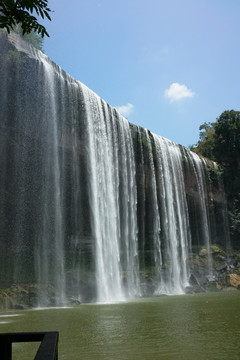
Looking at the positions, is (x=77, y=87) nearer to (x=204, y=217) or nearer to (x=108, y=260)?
(x=108, y=260)

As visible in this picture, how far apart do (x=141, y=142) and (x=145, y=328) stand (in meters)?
19.5

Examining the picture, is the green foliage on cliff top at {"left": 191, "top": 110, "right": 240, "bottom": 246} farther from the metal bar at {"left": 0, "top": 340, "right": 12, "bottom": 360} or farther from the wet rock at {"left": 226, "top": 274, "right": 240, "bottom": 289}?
the metal bar at {"left": 0, "top": 340, "right": 12, "bottom": 360}

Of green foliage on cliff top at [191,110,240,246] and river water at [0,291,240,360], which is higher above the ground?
green foliage on cliff top at [191,110,240,246]

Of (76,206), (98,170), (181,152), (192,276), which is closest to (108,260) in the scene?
(76,206)

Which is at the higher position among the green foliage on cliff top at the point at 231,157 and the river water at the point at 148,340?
the green foliage on cliff top at the point at 231,157

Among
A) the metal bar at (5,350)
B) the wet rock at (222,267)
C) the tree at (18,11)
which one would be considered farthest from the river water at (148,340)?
the wet rock at (222,267)

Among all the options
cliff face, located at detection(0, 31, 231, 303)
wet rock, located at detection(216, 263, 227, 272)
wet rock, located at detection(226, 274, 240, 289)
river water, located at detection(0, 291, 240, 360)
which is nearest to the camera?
river water, located at detection(0, 291, 240, 360)

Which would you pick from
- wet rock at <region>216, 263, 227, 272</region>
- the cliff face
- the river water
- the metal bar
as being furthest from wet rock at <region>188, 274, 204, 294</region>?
the metal bar

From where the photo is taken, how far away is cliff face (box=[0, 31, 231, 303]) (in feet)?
61.7

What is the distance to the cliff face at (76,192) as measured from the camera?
18.8m

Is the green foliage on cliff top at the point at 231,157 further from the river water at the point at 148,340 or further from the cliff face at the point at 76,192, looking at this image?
the river water at the point at 148,340

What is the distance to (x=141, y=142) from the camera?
85.4 ft

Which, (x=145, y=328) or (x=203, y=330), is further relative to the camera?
(x=145, y=328)

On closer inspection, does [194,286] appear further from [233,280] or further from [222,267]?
[222,267]
